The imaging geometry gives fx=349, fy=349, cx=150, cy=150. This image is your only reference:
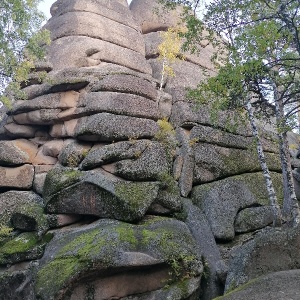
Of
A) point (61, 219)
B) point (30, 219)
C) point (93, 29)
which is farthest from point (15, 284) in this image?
point (93, 29)

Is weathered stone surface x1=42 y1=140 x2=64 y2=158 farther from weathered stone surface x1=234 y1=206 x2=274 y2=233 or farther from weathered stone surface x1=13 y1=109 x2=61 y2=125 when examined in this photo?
weathered stone surface x1=234 y1=206 x2=274 y2=233

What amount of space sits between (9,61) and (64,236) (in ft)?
26.8

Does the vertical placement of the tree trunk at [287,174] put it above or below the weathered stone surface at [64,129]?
below

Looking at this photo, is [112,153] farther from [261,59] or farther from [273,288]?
[273,288]

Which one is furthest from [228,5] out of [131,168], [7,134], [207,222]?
[7,134]

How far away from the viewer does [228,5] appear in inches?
506

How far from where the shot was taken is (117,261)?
479 inches

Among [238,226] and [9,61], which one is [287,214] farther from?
[9,61]

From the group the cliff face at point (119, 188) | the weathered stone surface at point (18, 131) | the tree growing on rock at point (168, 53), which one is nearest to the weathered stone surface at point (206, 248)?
the cliff face at point (119, 188)

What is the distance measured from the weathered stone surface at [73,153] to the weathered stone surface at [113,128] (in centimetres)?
49

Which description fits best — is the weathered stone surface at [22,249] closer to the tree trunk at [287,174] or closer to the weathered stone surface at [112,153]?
the weathered stone surface at [112,153]

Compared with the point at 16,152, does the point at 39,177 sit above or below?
below

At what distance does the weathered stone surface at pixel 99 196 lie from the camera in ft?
48.5

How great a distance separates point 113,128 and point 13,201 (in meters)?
6.34
